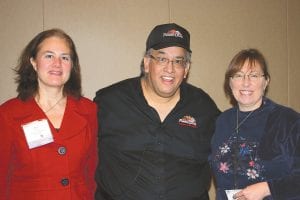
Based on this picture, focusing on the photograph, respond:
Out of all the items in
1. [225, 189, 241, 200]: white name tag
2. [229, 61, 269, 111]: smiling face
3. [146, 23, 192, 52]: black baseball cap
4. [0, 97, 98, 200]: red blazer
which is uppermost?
[146, 23, 192, 52]: black baseball cap

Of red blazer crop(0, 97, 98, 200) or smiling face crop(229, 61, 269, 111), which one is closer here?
red blazer crop(0, 97, 98, 200)

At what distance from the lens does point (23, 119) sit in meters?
1.92

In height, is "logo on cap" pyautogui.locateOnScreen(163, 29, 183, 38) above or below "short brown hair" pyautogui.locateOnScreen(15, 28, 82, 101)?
above

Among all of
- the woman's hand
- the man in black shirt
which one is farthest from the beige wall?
the woman's hand

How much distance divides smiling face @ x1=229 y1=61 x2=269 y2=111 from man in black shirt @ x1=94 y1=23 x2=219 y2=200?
0.40 m

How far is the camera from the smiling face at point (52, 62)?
197 centimetres

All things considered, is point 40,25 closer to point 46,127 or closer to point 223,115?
point 46,127

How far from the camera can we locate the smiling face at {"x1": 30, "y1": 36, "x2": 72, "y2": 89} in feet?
6.48

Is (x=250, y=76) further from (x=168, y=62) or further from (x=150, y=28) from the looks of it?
(x=150, y=28)

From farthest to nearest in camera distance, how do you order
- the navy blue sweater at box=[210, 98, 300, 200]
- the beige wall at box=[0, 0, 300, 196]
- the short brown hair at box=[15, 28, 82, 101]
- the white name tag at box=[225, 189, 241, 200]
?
the beige wall at box=[0, 0, 300, 196], the short brown hair at box=[15, 28, 82, 101], the white name tag at box=[225, 189, 241, 200], the navy blue sweater at box=[210, 98, 300, 200]

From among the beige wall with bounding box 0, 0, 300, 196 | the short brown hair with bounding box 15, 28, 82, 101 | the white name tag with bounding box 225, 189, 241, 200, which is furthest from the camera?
the beige wall with bounding box 0, 0, 300, 196

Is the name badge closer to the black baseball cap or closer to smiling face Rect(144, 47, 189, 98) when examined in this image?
smiling face Rect(144, 47, 189, 98)

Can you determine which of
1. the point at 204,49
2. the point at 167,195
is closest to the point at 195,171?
the point at 167,195

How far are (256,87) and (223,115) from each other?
14.3 inches
